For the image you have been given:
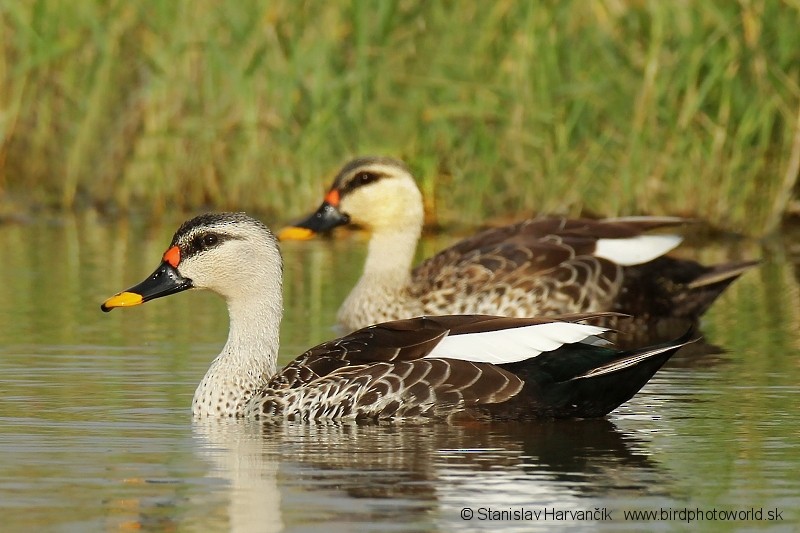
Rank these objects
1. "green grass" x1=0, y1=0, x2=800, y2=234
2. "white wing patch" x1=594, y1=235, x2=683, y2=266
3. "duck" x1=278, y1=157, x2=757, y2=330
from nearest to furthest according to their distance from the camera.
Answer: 1. "duck" x1=278, y1=157, x2=757, y2=330
2. "white wing patch" x1=594, y1=235, x2=683, y2=266
3. "green grass" x1=0, y1=0, x2=800, y2=234

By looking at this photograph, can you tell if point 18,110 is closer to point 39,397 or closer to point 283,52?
point 283,52

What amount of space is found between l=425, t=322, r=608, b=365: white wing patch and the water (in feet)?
1.10

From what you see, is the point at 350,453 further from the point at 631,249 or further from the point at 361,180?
the point at 361,180

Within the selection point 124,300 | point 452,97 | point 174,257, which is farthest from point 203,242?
point 452,97

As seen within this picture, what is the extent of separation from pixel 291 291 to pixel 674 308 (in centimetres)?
322

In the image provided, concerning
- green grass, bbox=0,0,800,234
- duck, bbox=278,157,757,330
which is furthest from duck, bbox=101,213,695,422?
green grass, bbox=0,0,800,234

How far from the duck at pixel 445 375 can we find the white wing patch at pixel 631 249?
417cm

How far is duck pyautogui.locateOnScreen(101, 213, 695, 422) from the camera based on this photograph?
8930 millimetres

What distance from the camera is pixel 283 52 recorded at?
60.5 feet

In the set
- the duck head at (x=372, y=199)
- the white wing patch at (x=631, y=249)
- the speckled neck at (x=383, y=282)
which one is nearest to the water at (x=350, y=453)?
the speckled neck at (x=383, y=282)

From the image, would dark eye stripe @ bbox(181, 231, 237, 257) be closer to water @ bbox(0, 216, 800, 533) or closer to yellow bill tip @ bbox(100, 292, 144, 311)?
yellow bill tip @ bbox(100, 292, 144, 311)

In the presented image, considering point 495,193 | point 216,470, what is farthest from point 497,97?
point 216,470

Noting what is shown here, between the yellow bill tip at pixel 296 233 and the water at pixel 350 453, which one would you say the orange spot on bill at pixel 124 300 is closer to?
the water at pixel 350 453

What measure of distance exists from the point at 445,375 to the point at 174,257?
167cm
